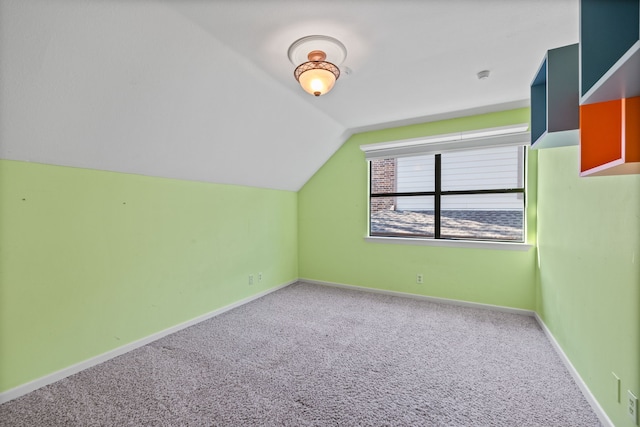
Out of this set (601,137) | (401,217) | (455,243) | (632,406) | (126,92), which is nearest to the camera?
(601,137)

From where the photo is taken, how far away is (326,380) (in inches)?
77.1

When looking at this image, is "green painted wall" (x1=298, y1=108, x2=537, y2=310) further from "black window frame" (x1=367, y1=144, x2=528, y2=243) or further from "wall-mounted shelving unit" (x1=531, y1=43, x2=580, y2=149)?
"wall-mounted shelving unit" (x1=531, y1=43, x2=580, y2=149)

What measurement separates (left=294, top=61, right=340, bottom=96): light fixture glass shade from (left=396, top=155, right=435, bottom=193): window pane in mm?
2278

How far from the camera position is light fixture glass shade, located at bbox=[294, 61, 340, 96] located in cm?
189

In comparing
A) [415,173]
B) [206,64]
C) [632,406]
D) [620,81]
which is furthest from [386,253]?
[620,81]

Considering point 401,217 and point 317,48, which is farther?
point 401,217

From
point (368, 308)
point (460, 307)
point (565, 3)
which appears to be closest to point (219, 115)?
point (565, 3)

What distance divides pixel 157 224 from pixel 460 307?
3.52 m

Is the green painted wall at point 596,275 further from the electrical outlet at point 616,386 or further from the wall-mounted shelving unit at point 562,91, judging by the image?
the wall-mounted shelving unit at point 562,91

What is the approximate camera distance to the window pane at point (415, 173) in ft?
12.3

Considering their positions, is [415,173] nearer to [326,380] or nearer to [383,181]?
[383,181]

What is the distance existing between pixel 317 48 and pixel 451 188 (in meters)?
2.58

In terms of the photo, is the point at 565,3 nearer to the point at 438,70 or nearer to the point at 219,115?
the point at 438,70

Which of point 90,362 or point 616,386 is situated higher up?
point 616,386
